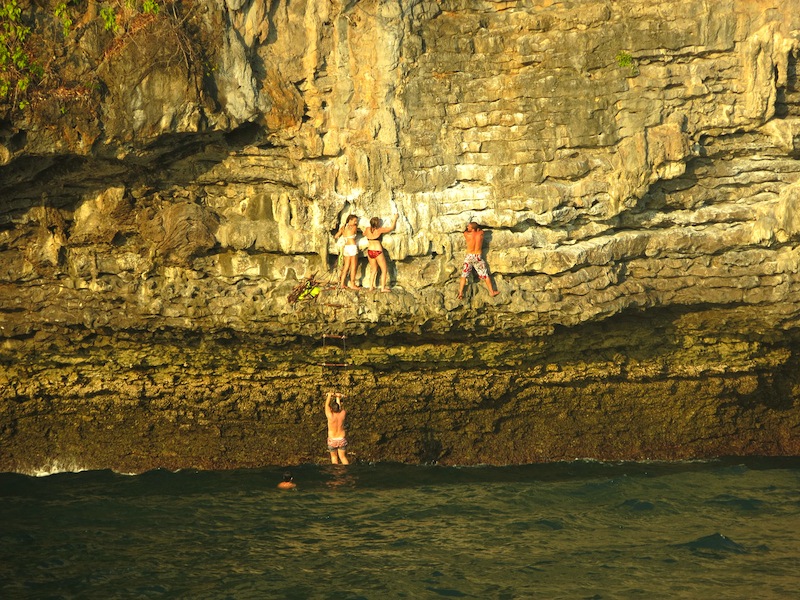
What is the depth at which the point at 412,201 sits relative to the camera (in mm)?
13023

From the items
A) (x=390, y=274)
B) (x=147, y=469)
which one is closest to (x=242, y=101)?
(x=390, y=274)

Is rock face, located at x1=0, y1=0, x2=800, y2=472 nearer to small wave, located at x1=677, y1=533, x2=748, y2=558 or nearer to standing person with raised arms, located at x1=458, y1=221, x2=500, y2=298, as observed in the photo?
standing person with raised arms, located at x1=458, y1=221, x2=500, y2=298

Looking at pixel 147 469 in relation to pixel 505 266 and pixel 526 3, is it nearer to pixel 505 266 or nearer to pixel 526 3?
pixel 505 266

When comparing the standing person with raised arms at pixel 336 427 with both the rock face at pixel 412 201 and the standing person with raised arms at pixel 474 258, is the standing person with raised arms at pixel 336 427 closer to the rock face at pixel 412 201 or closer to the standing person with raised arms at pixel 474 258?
the rock face at pixel 412 201

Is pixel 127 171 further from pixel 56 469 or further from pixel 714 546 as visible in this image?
pixel 714 546

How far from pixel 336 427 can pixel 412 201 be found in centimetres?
324

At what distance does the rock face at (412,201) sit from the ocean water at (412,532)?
146 cm

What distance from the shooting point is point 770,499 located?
508 inches

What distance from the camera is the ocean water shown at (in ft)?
34.0

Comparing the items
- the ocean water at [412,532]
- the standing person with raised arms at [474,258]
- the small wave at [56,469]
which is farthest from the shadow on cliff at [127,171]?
the ocean water at [412,532]

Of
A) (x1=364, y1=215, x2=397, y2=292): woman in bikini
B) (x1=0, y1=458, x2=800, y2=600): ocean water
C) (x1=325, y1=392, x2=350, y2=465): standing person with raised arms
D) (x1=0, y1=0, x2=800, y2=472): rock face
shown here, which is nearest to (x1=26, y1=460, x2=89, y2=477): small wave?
(x1=0, y1=458, x2=800, y2=600): ocean water

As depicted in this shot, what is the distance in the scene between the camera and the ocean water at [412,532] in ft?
34.0

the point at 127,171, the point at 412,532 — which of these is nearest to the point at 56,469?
the point at 127,171

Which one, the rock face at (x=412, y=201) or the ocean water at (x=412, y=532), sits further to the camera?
the rock face at (x=412, y=201)
